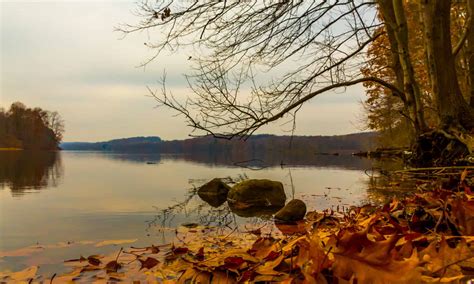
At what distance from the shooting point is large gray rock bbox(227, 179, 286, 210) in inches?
365

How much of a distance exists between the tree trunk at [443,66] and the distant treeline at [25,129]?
78.9 meters

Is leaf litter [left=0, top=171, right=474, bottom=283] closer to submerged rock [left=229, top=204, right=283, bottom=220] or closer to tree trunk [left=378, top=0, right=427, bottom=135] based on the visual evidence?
tree trunk [left=378, top=0, right=427, bottom=135]

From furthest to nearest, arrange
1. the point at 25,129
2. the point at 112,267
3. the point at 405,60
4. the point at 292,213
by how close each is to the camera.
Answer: the point at 25,129 < the point at 292,213 < the point at 405,60 < the point at 112,267

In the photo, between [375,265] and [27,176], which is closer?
[375,265]

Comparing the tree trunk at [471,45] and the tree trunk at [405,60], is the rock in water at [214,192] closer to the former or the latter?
the tree trunk at [405,60]

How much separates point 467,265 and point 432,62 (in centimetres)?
537

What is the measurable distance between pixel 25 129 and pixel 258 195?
77.8 m

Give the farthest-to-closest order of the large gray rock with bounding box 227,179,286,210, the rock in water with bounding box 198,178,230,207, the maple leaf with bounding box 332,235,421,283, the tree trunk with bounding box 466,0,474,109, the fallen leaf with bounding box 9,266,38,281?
the rock in water with bounding box 198,178,230,207 < the large gray rock with bounding box 227,179,286,210 < the tree trunk with bounding box 466,0,474,109 < the fallen leaf with bounding box 9,266,38,281 < the maple leaf with bounding box 332,235,421,283

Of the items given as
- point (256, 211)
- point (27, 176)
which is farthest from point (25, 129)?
point (256, 211)

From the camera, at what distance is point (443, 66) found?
18.8 ft

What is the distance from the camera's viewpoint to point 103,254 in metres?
4.68

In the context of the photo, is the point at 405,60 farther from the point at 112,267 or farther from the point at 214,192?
the point at 214,192

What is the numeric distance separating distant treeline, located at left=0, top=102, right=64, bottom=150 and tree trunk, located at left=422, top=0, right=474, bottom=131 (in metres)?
78.9

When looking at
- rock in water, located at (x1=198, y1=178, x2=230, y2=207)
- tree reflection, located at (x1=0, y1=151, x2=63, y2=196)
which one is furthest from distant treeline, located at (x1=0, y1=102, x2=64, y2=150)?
rock in water, located at (x1=198, y1=178, x2=230, y2=207)
